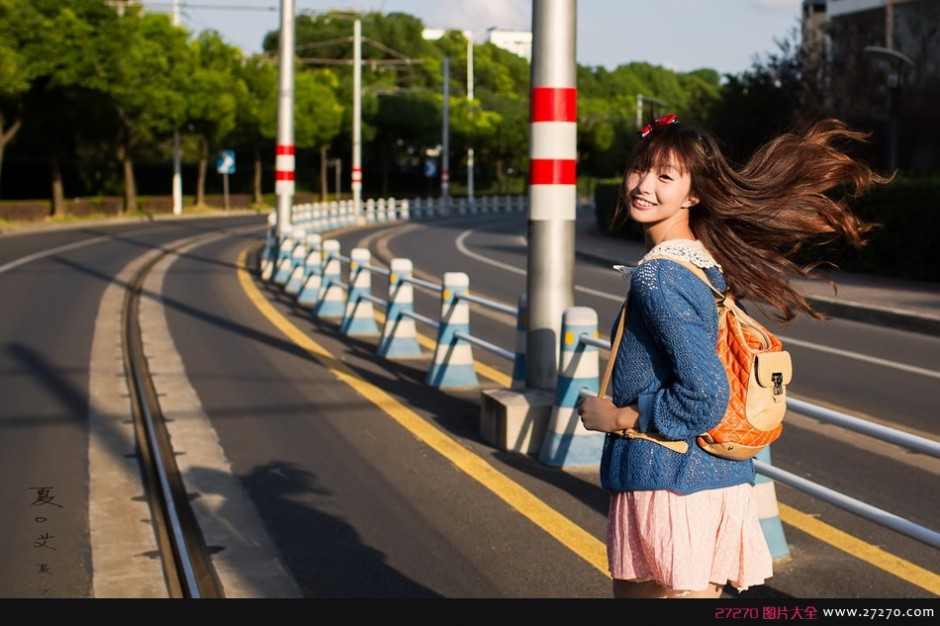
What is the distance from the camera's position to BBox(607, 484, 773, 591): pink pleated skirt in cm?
307

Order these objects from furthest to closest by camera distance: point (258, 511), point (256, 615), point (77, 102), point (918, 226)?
point (77, 102) < point (918, 226) < point (258, 511) < point (256, 615)

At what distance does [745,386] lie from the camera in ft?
9.96

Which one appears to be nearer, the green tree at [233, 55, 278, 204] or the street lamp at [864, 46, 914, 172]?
the street lamp at [864, 46, 914, 172]

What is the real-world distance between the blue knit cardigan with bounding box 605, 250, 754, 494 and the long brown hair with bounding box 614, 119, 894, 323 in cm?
14

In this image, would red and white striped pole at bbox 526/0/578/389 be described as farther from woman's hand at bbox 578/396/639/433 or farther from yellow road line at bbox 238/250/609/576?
woman's hand at bbox 578/396/639/433

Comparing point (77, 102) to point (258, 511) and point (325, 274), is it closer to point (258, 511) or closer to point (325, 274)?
point (325, 274)

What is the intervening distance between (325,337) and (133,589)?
874cm

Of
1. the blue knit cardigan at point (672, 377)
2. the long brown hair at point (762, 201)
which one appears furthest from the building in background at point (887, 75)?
the blue knit cardigan at point (672, 377)

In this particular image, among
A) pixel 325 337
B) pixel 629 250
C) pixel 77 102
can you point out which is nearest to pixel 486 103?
pixel 77 102

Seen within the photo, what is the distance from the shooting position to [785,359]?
3039 mm

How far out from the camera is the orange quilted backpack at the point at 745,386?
3.03 metres

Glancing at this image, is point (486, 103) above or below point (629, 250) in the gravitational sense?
above

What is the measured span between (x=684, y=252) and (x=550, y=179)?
194 inches

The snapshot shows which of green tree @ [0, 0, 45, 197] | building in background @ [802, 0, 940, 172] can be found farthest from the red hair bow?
green tree @ [0, 0, 45, 197]
